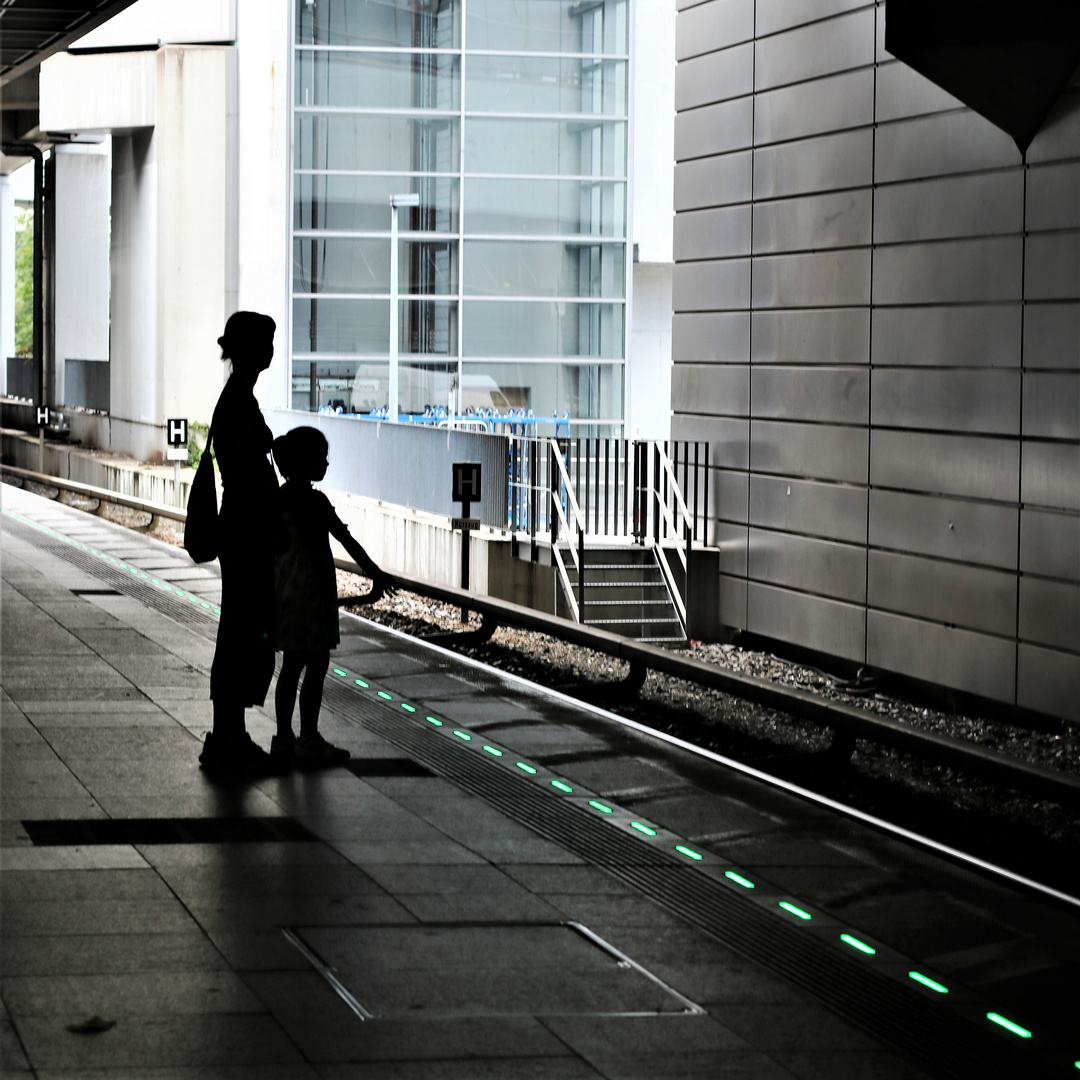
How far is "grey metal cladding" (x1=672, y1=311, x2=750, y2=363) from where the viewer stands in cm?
1697

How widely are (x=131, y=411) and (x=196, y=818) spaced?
34992mm

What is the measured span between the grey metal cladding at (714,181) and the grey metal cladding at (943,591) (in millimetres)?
4141

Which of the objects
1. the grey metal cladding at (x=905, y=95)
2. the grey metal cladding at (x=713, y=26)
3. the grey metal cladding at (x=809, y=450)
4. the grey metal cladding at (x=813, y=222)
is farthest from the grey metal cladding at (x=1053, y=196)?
the grey metal cladding at (x=713, y=26)

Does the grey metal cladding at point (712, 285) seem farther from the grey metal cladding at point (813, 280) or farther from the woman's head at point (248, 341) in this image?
the woman's head at point (248, 341)

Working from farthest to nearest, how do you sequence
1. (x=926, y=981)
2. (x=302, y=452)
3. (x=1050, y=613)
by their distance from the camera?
(x=1050, y=613)
(x=302, y=452)
(x=926, y=981)

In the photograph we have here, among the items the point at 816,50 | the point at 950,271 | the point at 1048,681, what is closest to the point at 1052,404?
the point at 950,271

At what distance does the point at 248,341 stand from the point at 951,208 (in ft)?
24.3

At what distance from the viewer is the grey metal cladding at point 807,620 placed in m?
15.2

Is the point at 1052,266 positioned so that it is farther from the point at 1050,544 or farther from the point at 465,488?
the point at 465,488

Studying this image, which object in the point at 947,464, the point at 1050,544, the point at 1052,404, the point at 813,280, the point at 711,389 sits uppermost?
the point at 813,280

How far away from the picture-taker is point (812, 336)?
15.6 metres

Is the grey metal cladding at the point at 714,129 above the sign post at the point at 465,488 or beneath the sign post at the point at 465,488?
above

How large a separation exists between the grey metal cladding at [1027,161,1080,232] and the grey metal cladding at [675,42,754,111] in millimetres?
4764

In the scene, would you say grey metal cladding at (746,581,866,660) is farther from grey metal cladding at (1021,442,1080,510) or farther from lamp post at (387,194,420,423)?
lamp post at (387,194,420,423)
